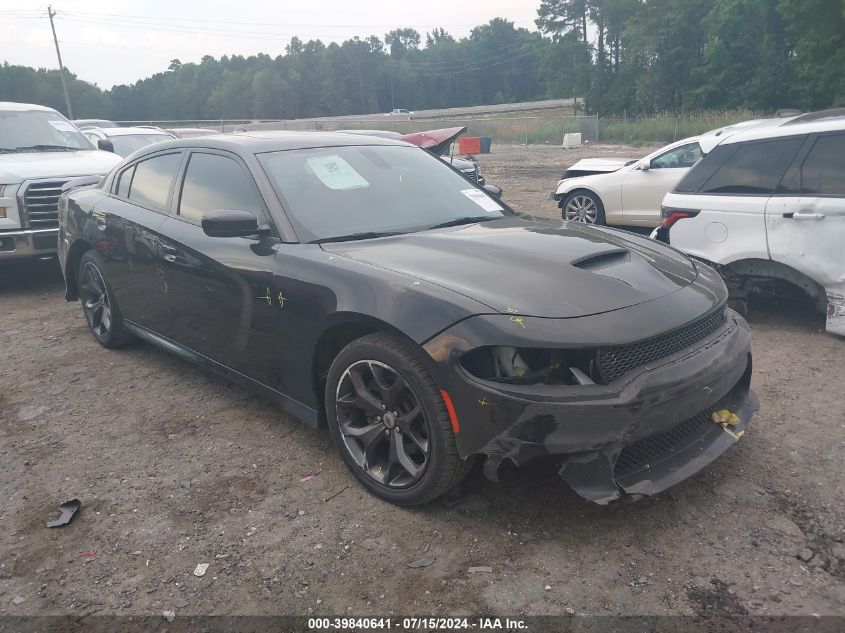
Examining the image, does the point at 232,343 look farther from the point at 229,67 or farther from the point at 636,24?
the point at 229,67

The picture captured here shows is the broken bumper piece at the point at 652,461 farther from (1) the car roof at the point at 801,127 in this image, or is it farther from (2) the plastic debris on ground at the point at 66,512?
(1) the car roof at the point at 801,127

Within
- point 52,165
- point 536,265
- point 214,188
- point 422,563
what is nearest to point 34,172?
point 52,165

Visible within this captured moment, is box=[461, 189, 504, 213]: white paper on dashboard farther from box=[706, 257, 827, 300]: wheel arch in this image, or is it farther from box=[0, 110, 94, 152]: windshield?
box=[0, 110, 94, 152]: windshield

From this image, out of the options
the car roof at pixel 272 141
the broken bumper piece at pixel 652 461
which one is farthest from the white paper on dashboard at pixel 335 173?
the broken bumper piece at pixel 652 461

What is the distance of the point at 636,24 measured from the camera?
57688 mm

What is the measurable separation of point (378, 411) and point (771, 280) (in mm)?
3816

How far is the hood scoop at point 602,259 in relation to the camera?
9.94 ft

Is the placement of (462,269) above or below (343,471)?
above

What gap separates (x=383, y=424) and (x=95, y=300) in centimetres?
353

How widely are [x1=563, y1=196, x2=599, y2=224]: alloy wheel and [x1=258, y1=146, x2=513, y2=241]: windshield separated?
6468mm

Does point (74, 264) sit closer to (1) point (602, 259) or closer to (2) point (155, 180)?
(2) point (155, 180)

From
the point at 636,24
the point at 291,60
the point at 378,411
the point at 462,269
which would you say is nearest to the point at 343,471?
the point at 378,411

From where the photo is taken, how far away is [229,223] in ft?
10.9

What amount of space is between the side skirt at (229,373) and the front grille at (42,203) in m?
3.07
